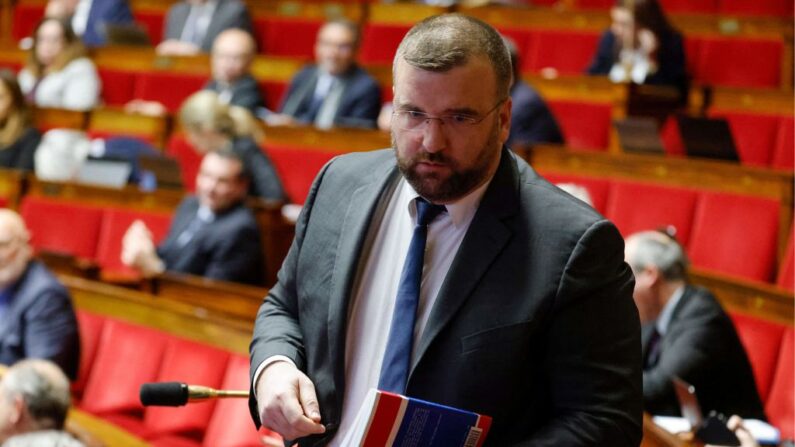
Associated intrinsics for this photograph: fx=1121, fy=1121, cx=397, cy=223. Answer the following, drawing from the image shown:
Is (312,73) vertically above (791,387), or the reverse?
(312,73)

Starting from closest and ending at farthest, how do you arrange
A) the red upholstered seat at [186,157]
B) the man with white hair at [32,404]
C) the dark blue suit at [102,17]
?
Result: the man with white hair at [32,404] < the red upholstered seat at [186,157] < the dark blue suit at [102,17]

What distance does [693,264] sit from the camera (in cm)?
123

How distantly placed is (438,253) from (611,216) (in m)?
0.90

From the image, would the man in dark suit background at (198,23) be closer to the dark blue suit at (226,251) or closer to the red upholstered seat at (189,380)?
the dark blue suit at (226,251)

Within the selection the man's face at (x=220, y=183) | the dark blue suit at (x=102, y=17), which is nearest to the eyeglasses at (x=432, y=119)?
the man's face at (x=220, y=183)

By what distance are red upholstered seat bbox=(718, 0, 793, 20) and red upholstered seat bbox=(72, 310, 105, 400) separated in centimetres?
108

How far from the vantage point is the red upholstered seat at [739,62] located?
1.62m

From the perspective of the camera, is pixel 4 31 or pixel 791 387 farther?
pixel 4 31

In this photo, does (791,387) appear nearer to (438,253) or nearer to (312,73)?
(438,253)

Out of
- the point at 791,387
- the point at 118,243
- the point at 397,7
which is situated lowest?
the point at 118,243

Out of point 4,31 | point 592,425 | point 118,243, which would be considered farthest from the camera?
point 4,31

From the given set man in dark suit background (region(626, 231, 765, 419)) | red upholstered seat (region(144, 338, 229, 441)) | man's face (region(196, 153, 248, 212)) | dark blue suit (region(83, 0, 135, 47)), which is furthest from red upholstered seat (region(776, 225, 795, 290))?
dark blue suit (region(83, 0, 135, 47))

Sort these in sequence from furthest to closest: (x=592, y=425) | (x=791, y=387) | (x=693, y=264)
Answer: (x=693, y=264) → (x=791, y=387) → (x=592, y=425)

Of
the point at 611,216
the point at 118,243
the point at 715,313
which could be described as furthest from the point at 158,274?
the point at 715,313
